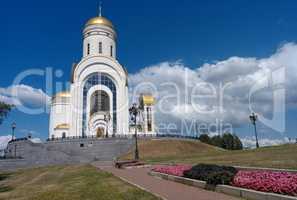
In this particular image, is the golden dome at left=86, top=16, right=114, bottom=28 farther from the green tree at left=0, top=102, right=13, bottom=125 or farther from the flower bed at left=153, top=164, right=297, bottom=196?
the flower bed at left=153, top=164, right=297, bottom=196

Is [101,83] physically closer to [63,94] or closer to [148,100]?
[63,94]

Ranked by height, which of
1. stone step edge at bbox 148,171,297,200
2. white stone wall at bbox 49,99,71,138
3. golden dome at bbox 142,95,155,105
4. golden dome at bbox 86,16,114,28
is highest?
golden dome at bbox 86,16,114,28

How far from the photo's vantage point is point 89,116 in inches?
2073

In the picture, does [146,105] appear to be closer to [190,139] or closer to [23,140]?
[190,139]

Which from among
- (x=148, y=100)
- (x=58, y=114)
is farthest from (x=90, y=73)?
(x=148, y=100)

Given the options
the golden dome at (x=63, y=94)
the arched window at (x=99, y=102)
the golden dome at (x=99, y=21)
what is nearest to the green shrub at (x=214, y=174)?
the arched window at (x=99, y=102)

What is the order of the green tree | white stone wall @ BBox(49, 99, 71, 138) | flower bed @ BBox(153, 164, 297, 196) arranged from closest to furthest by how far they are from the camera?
flower bed @ BBox(153, 164, 297, 196) < the green tree < white stone wall @ BBox(49, 99, 71, 138)

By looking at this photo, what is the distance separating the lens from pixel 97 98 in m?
54.5

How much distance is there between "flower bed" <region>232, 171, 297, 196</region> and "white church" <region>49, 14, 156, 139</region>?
42.4m

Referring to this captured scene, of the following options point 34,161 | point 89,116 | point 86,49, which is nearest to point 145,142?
point 89,116

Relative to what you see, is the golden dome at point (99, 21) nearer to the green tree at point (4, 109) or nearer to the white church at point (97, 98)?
the white church at point (97, 98)

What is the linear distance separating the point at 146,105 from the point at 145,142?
1586cm

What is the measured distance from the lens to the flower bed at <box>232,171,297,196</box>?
8.20m

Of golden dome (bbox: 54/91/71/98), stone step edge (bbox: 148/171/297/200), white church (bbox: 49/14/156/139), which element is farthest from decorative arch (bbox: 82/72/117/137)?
stone step edge (bbox: 148/171/297/200)
